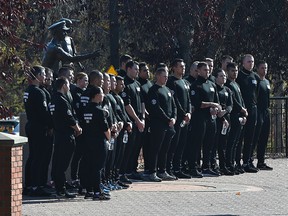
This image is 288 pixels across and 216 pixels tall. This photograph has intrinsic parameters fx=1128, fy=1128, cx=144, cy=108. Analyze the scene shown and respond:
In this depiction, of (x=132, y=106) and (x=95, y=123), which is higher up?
(x=132, y=106)

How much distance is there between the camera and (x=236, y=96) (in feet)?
72.1

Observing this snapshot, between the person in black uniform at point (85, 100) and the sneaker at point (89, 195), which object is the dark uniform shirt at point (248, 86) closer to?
the person in black uniform at point (85, 100)

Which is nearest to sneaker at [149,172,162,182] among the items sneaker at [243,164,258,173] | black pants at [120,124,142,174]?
black pants at [120,124,142,174]

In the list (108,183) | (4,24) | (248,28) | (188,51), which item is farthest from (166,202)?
(248,28)

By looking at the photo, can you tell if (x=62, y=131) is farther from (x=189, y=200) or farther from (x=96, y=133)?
(x=189, y=200)

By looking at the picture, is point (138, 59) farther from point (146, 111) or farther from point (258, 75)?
point (146, 111)

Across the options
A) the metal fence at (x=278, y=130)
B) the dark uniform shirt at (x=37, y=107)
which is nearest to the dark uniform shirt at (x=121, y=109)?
the dark uniform shirt at (x=37, y=107)

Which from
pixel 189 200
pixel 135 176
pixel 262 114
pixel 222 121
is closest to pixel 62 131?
pixel 189 200

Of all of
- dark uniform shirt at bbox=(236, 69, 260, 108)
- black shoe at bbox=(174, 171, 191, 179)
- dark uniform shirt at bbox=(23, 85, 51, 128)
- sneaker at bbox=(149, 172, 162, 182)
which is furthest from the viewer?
dark uniform shirt at bbox=(236, 69, 260, 108)

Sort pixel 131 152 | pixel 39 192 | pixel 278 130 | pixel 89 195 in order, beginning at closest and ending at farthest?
1. pixel 89 195
2. pixel 39 192
3. pixel 131 152
4. pixel 278 130

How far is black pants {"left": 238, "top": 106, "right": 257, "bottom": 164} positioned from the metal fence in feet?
11.9

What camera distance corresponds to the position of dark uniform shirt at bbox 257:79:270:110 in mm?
22609

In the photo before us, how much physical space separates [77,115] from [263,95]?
20.0 ft

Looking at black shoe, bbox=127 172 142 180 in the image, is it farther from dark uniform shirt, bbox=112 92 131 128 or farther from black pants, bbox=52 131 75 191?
black pants, bbox=52 131 75 191
